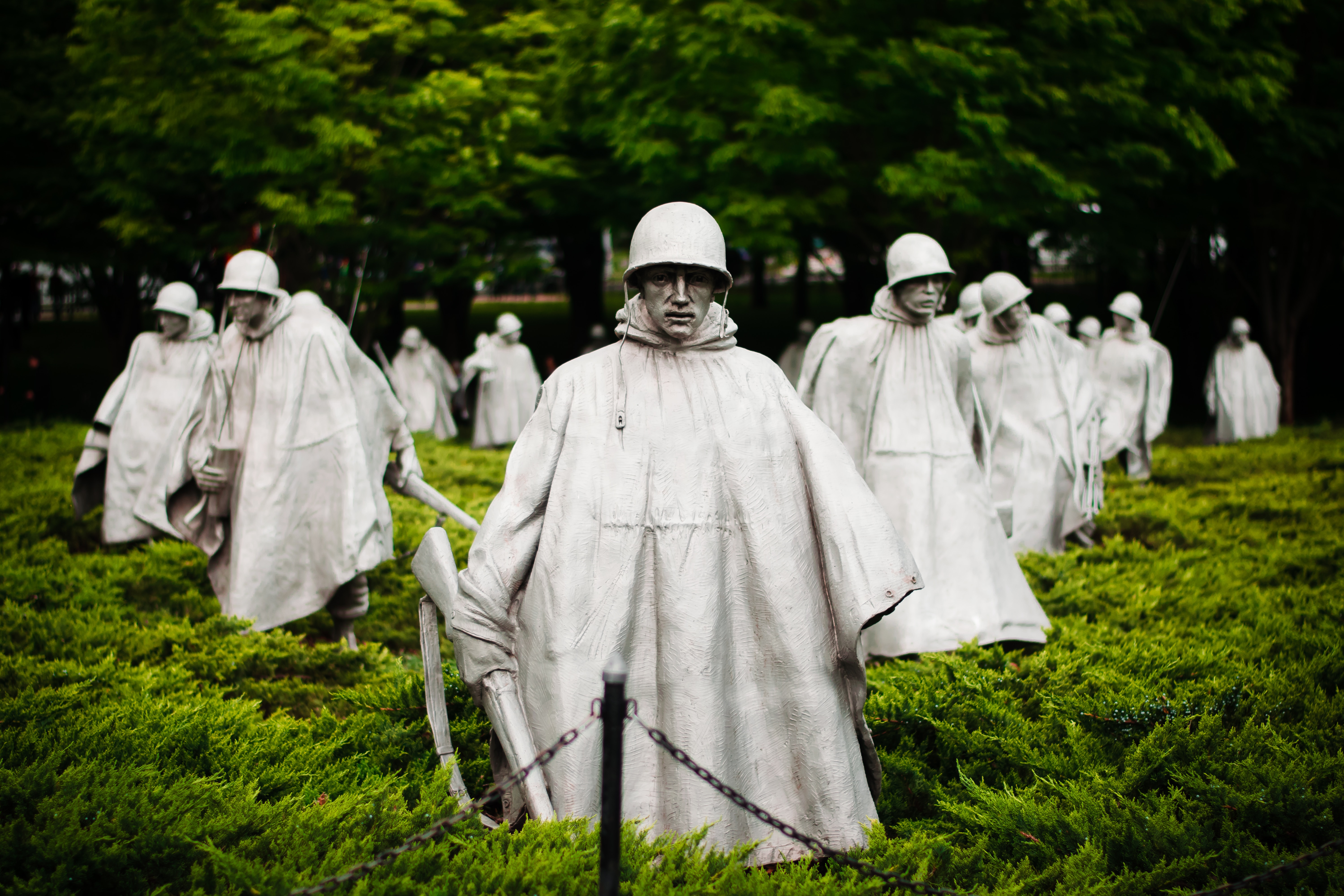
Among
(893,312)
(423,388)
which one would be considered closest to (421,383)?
(423,388)

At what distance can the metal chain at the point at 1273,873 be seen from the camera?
387 centimetres

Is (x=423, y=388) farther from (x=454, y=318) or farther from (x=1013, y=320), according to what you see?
(x=1013, y=320)

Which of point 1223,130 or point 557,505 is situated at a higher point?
point 1223,130

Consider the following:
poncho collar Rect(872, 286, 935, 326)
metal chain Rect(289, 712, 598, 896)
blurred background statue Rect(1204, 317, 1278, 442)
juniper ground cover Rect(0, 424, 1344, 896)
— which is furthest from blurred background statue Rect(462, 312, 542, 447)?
metal chain Rect(289, 712, 598, 896)

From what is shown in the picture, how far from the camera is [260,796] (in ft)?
15.9

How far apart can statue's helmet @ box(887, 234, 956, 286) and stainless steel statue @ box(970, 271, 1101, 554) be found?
9.20 feet

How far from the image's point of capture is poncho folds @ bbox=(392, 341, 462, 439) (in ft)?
81.3

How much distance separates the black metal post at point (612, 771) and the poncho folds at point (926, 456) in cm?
428

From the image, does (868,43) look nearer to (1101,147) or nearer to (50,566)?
(1101,147)

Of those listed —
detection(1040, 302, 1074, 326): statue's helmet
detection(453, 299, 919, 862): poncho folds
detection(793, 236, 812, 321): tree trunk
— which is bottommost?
detection(453, 299, 919, 862): poncho folds

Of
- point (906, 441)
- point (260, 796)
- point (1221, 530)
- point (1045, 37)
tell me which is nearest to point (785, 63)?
point (1045, 37)

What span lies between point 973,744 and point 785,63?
39.8 ft

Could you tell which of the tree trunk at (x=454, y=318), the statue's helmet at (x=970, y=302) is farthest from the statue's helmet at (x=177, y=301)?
the tree trunk at (x=454, y=318)

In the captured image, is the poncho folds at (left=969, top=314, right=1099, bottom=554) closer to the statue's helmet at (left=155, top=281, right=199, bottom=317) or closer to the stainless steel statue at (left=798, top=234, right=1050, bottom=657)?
the stainless steel statue at (left=798, top=234, right=1050, bottom=657)
